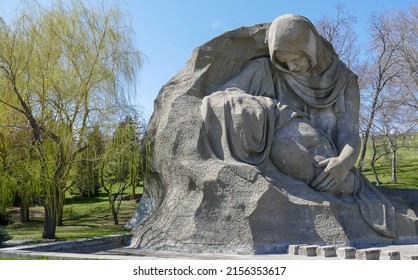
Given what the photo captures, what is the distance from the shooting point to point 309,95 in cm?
986

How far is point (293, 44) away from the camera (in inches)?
379

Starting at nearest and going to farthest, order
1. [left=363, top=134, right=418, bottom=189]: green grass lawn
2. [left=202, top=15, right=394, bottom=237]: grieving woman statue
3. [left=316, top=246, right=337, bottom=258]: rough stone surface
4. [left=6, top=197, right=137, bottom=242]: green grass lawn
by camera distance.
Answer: [left=316, top=246, right=337, bottom=258]: rough stone surface, [left=202, top=15, right=394, bottom=237]: grieving woman statue, [left=6, top=197, right=137, bottom=242]: green grass lawn, [left=363, top=134, right=418, bottom=189]: green grass lawn

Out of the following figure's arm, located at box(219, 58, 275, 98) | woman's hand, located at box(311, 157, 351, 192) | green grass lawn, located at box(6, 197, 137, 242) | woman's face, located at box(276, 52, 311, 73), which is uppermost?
woman's face, located at box(276, 52, 311, 73)

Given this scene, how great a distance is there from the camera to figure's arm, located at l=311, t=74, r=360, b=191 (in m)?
8.85

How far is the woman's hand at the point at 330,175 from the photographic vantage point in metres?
8.84

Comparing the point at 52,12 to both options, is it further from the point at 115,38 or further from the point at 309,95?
the point at 309,95

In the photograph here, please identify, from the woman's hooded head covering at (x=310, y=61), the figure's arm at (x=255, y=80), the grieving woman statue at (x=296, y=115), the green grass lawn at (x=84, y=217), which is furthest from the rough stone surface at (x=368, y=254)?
the green grass lawn at (x=84, y=217)

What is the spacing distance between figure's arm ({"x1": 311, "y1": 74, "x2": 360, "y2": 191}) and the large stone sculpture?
0.06ft

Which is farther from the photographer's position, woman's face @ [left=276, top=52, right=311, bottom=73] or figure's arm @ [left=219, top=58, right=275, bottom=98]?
woman's face @ [left=276, top=52, right=311, bottom=73]

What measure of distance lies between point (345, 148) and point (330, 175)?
696mm

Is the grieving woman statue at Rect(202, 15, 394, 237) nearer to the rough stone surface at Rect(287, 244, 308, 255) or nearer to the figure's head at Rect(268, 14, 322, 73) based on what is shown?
the figure's head at Rect(268, 14, 322, 73)

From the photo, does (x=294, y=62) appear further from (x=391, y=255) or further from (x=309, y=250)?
(x=391, y=255)

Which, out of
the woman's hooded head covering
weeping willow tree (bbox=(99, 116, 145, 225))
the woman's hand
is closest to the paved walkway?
the woman's hand

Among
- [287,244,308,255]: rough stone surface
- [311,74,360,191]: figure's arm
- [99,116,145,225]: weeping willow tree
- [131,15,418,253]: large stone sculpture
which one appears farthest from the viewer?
[99,116,145,225]: weeping willow tree
